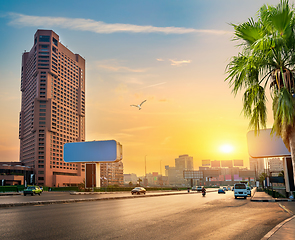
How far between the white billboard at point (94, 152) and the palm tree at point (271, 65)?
55446 mm

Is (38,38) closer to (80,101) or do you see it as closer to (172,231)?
(80,101)

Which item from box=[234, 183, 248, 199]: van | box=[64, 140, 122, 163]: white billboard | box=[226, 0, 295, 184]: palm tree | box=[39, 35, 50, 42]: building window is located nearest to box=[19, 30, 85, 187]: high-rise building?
box=[39, 35, 50, 42]: building window

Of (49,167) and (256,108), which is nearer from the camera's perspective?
(256,108)

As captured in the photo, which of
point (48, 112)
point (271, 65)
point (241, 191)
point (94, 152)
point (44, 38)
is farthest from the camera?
point (44, 38)

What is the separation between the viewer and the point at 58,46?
17350 cm

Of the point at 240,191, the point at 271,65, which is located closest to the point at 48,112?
the point at 240,191

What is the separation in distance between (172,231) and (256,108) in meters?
5.28

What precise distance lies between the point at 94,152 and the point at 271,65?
5920 centimetres

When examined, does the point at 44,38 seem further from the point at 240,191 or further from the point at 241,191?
the point at 241,191

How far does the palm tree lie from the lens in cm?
784

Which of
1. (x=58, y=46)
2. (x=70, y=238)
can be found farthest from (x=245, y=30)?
(x=58, y=46)

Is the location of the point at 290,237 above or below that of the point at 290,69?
below

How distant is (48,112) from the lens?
15850cm

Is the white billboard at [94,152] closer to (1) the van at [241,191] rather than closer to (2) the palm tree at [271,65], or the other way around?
(1) the van at [241,191]
